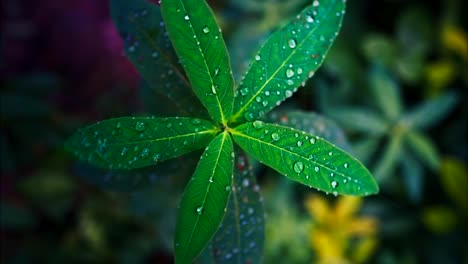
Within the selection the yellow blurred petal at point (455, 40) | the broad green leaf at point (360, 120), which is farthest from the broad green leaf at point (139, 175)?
the yellow blurred petal at point (455, 40)

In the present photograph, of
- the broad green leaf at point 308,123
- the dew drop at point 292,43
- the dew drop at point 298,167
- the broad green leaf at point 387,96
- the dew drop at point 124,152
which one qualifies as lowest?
the dew drop at point 298,167

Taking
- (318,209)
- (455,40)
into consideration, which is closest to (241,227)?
(318,209)

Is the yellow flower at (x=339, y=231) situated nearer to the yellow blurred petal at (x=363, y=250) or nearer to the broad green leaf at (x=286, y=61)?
the yellow blurred petal at (x=363, y=250)

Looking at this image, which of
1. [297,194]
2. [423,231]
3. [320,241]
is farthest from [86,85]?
[423,231]

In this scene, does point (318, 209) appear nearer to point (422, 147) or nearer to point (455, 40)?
point (422, 147)

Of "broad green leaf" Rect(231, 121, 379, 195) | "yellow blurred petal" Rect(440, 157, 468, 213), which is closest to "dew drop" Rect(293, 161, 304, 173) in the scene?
"broad green leaf" Rect(231, 121, 379, 195)

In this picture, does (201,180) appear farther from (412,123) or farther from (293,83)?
(412,123)
